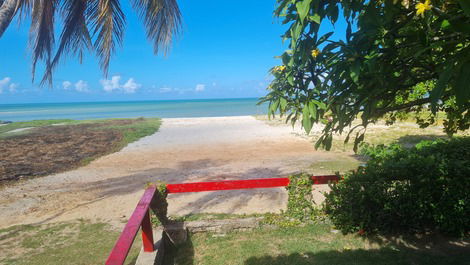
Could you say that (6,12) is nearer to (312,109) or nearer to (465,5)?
(312,109)

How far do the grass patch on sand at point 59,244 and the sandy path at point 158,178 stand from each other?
16.3 inches

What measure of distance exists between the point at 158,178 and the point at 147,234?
17.9 feet

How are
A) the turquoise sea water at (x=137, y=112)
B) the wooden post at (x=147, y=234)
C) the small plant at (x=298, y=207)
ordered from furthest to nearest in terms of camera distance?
the turquoise sea water at (x=137, y=112) → the small plant at (x=298, y=207) → the wooden post at (x=147, y=234)

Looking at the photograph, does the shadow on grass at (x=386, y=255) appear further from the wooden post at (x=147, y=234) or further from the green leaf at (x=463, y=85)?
the green leaf at (x=463, y=85)

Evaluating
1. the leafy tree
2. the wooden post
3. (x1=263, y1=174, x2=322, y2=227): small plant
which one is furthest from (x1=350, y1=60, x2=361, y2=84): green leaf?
(x1=263, y1=174, x2=322, y2=227): small plant

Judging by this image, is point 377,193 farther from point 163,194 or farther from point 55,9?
point 55,9

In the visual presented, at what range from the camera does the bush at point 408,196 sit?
394cm

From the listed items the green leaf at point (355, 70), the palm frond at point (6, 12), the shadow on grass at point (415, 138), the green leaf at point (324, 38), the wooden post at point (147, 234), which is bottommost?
the wooden post at point (147, 234)

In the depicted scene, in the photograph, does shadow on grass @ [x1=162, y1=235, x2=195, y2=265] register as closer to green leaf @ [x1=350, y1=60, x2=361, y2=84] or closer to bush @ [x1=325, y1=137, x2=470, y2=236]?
bush @ [x1=325, y1=137, x2=470, y2=236]

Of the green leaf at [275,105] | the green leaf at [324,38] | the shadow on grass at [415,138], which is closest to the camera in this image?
the green leaf at [324,38]

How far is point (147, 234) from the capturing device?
136 inches

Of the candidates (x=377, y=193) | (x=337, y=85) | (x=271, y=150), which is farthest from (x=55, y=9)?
(x=271, y=150)

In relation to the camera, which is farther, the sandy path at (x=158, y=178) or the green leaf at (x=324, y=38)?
the sandy path at (x=158, y=178)

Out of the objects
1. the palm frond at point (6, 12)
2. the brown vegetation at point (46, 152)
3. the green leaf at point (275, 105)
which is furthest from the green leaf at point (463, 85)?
the brown vegetation at point (46, 152)
